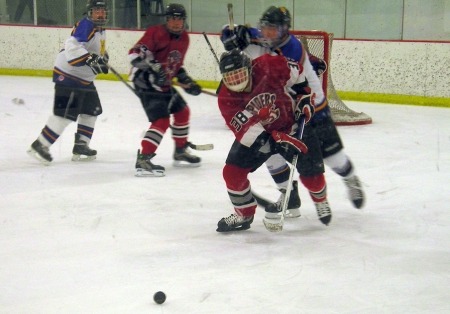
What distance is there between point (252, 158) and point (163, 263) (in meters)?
0.48

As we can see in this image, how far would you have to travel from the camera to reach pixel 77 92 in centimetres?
404

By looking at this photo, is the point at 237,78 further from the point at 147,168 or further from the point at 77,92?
the point at 77,92

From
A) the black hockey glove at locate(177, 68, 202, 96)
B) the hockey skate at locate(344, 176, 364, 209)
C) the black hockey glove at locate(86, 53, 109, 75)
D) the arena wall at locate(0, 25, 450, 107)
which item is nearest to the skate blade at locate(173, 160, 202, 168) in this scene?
the black hockey glove at locate(177, 68, 202, 96)

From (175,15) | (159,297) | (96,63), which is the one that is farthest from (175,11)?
(159,297)

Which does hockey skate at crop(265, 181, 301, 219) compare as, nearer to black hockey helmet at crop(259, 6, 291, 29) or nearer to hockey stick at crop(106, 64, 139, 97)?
black hockey helmet at crop(259, 6, 291, 29)

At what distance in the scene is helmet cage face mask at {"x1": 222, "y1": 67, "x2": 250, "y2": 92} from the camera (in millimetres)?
2520

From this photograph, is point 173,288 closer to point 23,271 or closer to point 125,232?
point 23,271

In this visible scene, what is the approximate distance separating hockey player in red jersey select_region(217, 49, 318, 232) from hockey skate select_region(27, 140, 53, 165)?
4.97 ft

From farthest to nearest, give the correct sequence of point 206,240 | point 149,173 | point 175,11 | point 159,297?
1. point 149,173
2. point 175,11
3. point 206,240
4. point 159,297

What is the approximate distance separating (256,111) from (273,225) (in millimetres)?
394

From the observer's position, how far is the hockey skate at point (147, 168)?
3.67 meters

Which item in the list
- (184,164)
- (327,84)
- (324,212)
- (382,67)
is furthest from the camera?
(382,67)

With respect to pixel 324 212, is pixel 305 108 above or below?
above

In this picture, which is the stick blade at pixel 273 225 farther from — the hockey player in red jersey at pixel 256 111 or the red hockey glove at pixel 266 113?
the red hockey glove at pixel 266 113
